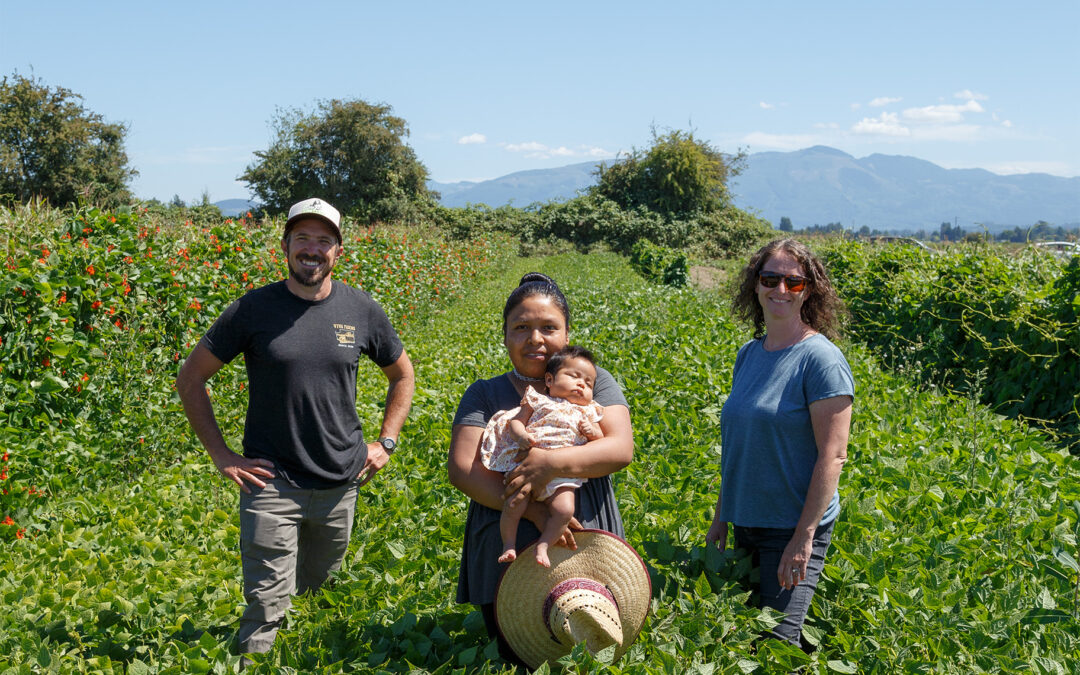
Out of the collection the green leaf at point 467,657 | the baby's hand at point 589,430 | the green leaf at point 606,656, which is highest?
the baby's hand at point 589,430

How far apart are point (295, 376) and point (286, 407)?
5.6 inches

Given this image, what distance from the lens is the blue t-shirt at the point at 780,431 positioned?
2.83 metres

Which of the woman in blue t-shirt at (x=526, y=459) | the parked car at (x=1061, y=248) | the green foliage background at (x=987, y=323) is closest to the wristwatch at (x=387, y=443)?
the woman in blue t-shirt at (x=526, y=459)

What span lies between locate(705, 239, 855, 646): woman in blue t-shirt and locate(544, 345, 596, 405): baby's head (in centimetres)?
70

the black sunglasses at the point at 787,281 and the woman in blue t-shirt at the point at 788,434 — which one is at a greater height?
the black sunglasses at the point at 787,281

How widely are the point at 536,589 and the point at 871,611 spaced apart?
1349 mm

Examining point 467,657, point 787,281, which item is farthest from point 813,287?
point 467,657

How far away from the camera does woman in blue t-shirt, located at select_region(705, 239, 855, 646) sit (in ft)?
9.06

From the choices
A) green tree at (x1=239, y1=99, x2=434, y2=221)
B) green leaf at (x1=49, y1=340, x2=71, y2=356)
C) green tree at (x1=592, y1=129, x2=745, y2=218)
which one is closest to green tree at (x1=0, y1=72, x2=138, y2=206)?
green tree at (x1=239, y1=99, x2=434, y2=221)

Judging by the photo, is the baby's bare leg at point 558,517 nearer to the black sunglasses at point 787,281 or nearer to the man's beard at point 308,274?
the black sunglasses at point 787,281

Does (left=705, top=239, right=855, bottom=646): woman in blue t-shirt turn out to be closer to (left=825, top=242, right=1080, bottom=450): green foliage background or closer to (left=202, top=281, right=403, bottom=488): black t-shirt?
(left=202, top=281, right=403, bottom=488): black t-shirt

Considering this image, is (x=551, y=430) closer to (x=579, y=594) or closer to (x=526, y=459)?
(x=526, y=459)

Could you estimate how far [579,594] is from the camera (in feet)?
8.33

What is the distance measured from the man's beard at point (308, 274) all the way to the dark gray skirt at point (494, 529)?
1.30 meters
